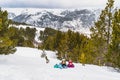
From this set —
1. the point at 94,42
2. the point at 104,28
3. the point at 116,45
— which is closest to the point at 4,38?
the point at 116,45

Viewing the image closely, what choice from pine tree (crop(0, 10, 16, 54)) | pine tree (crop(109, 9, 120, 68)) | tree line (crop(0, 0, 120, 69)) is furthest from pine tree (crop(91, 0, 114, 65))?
pine tree (crop(0, 10, 16, 54))

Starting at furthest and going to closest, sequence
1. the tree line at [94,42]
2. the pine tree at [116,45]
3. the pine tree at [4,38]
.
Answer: the tree line at [94,42]
the pine tree at [116,45]
the pine tree at [4,38]

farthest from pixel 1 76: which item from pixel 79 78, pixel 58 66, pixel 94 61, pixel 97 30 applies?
pixel 94 61

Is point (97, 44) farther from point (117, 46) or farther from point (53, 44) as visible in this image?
point (53, 44)

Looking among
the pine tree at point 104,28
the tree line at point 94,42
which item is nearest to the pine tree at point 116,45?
the tree line at point 94,42

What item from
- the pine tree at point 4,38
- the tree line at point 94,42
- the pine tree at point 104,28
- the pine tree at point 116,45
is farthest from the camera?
the pine tree at point 104,28

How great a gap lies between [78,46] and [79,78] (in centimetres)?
5899

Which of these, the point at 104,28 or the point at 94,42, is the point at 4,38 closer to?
the point at 104,28

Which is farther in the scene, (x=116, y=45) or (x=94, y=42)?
(x=94, y=42)

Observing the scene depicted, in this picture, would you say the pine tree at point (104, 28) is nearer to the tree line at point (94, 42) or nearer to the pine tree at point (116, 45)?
the tree line at point (94, 42)

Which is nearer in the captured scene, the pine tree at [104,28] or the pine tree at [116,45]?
the pine tree at [116,45]

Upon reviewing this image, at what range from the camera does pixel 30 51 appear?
84.1m

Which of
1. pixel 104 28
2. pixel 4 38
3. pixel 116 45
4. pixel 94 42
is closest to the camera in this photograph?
pixel 4 38

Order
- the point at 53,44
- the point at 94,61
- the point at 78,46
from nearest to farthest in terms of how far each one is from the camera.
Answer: the point at 94,61
the point at 78,46
the point at 53,44
